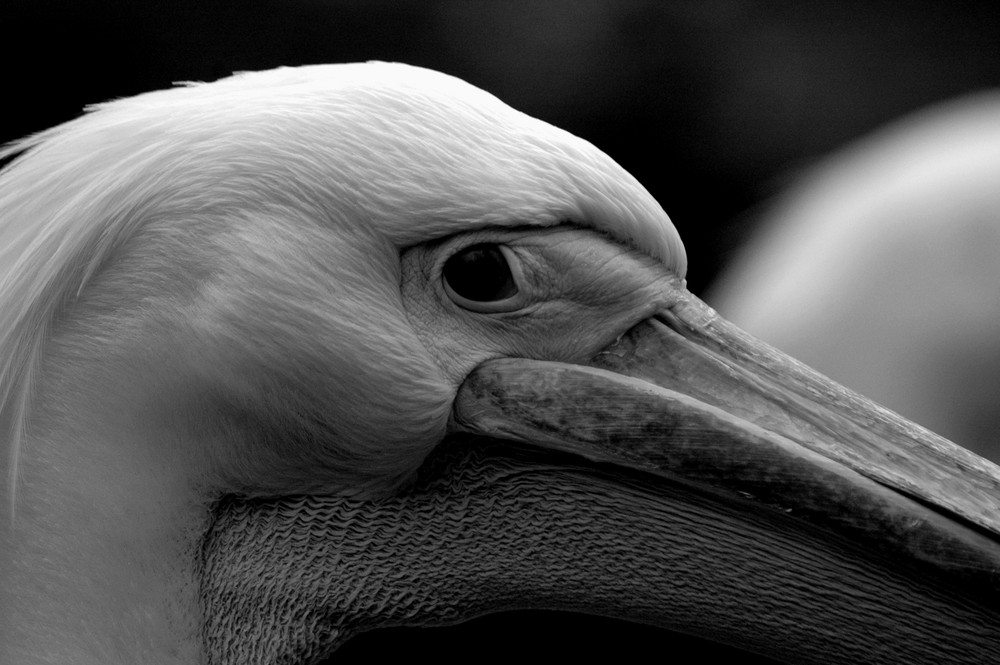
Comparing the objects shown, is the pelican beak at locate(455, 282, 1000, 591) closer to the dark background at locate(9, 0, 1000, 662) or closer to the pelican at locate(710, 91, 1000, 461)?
the pelican at locate(710, 91, 1000, 461)

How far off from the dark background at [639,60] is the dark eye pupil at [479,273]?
12.4 feet

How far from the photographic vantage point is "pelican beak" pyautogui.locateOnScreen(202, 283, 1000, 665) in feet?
3.77

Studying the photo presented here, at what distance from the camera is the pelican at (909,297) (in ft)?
11.3

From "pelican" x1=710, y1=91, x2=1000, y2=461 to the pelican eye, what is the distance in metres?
2.37

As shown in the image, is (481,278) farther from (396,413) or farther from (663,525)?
(663,525)

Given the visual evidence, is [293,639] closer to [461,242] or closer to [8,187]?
[461,242]

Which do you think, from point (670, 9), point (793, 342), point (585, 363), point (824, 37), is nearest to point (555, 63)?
point (670, 9)

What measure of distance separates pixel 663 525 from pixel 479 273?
339 mm

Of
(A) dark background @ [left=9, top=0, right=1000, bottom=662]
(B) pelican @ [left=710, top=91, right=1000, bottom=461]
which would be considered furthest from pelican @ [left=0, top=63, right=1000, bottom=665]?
(A) dark background @ [left=9, top=0, right=1000, bottom=662]

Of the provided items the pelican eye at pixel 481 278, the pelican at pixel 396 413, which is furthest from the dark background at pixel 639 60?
the pelican eye at pixel 481 278

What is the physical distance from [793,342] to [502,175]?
2414mm

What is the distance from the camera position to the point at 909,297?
354 centimetres

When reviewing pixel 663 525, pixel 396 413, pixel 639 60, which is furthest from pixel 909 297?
pixel 396 413

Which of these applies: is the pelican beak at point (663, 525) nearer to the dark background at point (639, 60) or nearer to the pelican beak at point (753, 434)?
the pelican beak at point (753, 434)
